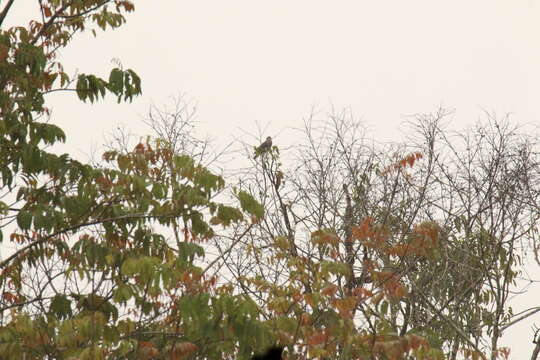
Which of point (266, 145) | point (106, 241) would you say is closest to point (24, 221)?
point (106, 241)

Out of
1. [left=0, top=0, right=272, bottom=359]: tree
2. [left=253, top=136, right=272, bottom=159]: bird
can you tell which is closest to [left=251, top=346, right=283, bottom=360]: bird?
[left=0, top=0, right=272, bottom=359]: tree

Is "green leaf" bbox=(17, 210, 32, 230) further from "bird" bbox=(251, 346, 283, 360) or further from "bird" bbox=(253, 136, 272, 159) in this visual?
"bird" bbox=(253, 136, 272, 159)

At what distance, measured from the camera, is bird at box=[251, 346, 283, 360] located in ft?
17.6

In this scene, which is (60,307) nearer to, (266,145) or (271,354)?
(271,354)

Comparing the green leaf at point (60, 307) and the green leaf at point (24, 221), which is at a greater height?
the green leaf at point (24, 221)

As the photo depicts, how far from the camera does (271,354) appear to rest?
5.55 meters

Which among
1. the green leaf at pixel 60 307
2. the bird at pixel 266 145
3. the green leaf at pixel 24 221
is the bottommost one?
the green leaf at pixel 60 307

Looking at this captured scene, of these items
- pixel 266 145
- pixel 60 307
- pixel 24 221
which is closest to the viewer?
pixel 24 221

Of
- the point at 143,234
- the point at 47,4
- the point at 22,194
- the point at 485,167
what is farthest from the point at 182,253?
the point at 485,167

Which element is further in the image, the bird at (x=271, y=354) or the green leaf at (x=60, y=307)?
the green leaf at (x=60, y=307)

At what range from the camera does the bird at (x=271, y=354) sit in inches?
211

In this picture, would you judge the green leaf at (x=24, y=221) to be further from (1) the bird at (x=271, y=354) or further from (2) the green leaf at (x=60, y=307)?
(1) the bird at (x=271, y=354)

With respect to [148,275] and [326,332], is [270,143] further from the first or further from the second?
[148,275]

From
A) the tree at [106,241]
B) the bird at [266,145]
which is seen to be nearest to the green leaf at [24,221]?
the tree at [106,241]
